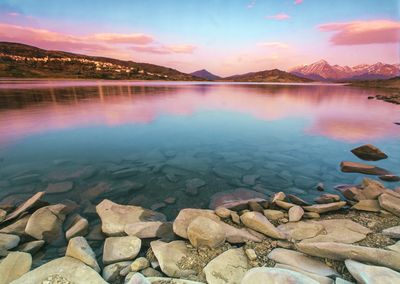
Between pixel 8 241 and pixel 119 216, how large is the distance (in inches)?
107

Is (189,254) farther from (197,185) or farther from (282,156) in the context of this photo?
(282,156)

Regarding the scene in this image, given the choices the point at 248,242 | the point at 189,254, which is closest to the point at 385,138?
the point at 248,242

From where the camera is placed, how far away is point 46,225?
6.12 meters

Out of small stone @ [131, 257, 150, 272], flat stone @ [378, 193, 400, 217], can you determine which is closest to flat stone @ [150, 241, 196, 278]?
small stone @ [131, 257, 150, 272]

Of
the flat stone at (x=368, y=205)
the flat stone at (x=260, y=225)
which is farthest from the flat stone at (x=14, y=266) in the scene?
the flat stone at (x=368, y=205)

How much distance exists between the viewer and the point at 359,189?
888 cm

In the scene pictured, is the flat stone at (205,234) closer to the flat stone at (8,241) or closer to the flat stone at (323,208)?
the flat stone at (323,208)

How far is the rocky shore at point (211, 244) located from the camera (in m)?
4.33

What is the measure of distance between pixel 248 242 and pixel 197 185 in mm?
4154

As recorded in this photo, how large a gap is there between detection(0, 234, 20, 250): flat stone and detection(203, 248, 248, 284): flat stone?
501cm

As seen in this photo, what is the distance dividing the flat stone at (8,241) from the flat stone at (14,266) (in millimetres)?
722

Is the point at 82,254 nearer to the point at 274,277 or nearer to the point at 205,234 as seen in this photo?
the point at 205,234

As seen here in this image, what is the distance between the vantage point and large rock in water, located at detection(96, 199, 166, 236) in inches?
245

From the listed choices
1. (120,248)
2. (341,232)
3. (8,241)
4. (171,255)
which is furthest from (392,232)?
(8,241)
